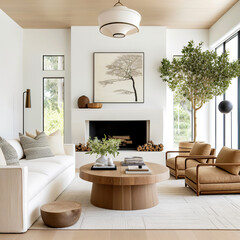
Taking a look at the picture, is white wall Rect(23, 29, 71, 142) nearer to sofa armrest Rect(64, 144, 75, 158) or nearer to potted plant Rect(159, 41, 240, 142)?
sofa armrest Rect(64, 144, 75, 158)

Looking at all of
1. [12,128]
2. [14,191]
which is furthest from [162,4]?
[14,191]

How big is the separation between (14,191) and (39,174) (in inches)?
32.7

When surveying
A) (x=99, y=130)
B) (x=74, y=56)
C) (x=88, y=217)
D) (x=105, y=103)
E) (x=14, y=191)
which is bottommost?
(x=88, y=217)

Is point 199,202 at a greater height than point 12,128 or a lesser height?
lesser

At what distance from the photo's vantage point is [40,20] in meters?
6.69

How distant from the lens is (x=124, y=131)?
23.8 ft

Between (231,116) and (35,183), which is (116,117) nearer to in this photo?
(231,116)

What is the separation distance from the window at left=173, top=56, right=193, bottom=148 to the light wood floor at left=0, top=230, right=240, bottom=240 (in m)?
4.57

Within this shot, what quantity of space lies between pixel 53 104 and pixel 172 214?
478cm

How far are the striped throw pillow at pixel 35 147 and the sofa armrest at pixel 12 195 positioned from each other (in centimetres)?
199

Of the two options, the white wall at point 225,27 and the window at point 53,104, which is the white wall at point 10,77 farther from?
the white wall at point 225,27

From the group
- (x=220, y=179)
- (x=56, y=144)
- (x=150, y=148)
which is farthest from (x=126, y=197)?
(x=150, y=148)

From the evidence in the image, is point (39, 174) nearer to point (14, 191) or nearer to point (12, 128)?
point (14, 191)

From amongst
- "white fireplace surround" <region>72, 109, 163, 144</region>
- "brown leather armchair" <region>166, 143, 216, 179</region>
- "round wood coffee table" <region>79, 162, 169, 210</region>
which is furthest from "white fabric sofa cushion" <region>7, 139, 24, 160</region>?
"brown leather armchair" <region>166, 143, 216, 179</region>
